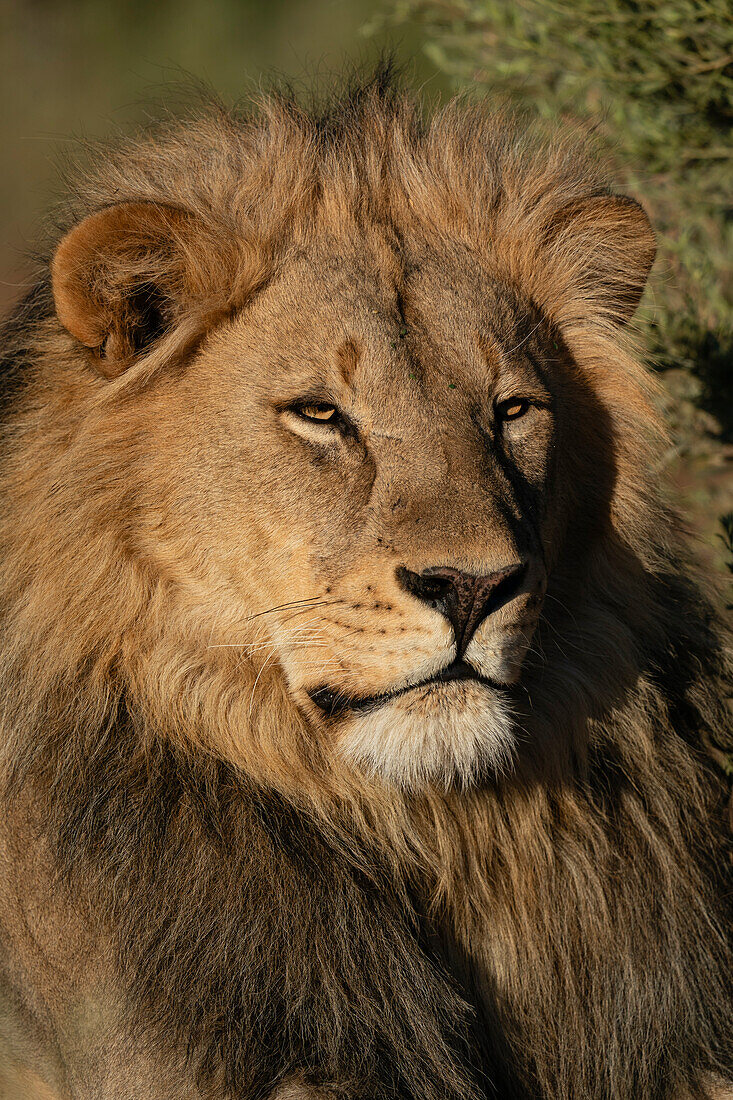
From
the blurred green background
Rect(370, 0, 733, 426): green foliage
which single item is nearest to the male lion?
the blurred green background

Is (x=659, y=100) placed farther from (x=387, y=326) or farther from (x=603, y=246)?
(x=387, y=326)

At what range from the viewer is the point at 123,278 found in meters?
2.66

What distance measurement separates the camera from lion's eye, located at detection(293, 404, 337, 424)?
106 inches

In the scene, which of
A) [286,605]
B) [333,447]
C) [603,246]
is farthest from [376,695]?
[603,246]

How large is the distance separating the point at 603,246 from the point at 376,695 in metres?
1.45

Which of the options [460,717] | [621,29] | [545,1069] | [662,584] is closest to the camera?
[460,717]

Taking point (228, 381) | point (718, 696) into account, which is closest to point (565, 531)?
point (718, 696)

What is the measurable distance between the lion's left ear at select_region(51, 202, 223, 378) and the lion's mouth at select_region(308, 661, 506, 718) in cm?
87

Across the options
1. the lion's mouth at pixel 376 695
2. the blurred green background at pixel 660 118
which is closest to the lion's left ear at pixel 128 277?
the blurred green background at pixel 660 118

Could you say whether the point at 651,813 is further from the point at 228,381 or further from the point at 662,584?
the point at 228,381

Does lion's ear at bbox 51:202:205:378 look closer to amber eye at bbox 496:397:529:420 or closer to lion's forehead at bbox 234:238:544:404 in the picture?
lion's forehead at bbox 234:238:544:404

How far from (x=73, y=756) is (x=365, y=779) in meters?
0.65

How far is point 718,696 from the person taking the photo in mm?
3293

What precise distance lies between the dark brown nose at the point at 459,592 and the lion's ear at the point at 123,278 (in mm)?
882
